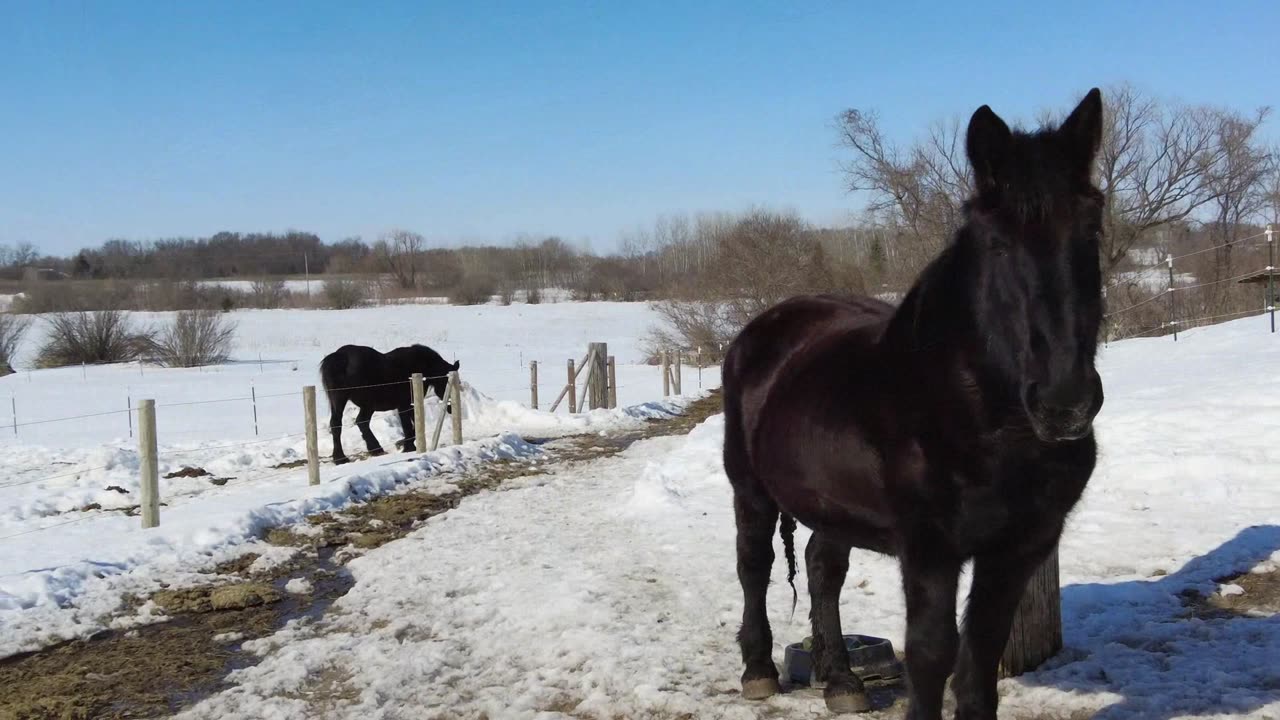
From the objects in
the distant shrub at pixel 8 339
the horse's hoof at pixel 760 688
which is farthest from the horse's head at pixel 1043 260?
the distant shrub at pixel 8 339

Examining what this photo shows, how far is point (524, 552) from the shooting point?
23.3ft

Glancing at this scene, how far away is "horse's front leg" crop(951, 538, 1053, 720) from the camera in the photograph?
265 cm

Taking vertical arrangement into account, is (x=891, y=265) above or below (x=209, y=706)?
above

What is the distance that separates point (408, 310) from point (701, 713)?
58423 millimetres

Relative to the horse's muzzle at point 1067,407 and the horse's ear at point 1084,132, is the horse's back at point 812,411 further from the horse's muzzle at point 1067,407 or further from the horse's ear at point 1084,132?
the horse's ear at point 1084,132

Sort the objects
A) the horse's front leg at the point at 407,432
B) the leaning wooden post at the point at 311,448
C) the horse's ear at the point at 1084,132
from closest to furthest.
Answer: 1. the horse's ear at the point at 1084,132
2. the leaning wooden post at the point at 311,448
3. the horse's front leg at the point at 407,432

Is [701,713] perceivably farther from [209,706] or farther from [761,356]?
[209,706]

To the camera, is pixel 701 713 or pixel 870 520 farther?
pixel 701 713

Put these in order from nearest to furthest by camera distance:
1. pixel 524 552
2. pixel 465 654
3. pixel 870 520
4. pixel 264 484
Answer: pixel 870 520 → pixel 465 654 → pixel 524 552 → pixel 264 484

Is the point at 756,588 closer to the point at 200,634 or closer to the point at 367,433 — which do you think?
the point at 200,634

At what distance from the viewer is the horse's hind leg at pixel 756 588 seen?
3.93 m

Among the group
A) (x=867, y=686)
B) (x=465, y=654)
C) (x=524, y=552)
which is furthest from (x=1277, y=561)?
(x=524, y=552)

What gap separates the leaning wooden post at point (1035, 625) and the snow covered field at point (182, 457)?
17.7 ft

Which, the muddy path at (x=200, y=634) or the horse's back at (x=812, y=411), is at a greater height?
the horse's back at (x=812, y=411)
